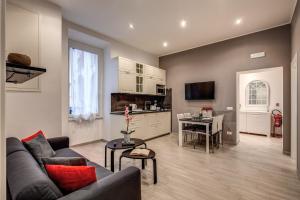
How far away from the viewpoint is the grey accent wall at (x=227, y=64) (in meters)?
3.74

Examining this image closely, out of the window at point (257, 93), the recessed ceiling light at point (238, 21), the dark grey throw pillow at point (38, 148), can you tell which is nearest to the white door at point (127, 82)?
the dark grey throw pillow at point (38, 148)

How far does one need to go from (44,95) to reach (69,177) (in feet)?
7.56

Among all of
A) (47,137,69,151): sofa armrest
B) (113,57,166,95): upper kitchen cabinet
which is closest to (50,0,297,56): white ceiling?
(113,57,166,95): upper kitchen cabinet

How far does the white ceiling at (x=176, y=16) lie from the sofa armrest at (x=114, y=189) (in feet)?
9.75

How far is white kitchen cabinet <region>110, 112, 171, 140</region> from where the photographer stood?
172 inches

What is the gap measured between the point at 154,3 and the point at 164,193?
3.26 metres

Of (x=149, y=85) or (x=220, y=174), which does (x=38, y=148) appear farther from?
(x=149, y=85)

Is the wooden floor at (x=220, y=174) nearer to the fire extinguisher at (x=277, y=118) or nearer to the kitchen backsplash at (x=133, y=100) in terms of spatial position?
the kitchen backsplash at (x=133, y=100)

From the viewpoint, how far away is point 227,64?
4.66 m

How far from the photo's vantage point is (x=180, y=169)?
286 cm

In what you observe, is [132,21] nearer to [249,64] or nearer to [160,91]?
[160,91]

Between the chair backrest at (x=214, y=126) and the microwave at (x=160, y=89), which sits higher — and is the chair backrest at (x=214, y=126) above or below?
below

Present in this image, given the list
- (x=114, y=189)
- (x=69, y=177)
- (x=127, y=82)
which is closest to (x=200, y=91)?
(x=127, y=82)

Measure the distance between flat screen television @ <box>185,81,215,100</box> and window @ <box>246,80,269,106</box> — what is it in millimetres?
2303
